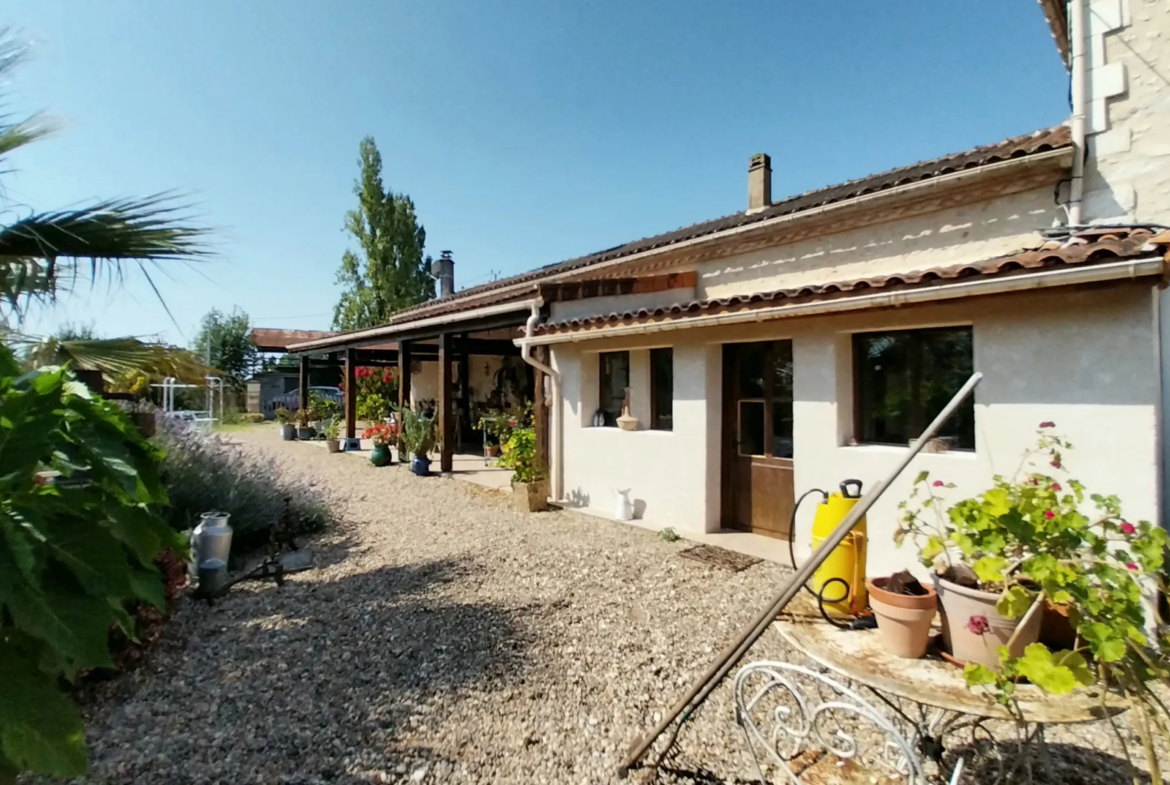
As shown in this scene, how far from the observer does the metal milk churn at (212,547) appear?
5.06 meters

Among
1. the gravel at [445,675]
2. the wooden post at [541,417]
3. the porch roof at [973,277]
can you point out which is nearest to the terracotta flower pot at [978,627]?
the gravel at [445,675]

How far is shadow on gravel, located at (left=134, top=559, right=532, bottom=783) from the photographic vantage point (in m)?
2.95

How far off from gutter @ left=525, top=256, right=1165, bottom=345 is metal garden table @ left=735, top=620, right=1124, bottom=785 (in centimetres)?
305

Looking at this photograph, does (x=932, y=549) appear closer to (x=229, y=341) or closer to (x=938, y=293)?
(x=938, y=293)

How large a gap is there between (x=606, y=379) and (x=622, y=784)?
6420 mm

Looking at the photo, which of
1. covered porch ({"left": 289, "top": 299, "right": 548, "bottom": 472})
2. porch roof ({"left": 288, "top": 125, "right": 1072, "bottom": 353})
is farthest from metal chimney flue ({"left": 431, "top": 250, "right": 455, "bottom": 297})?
porch roof ({"left": 288, "top": 125, "right": 1072, "bottom": 353})

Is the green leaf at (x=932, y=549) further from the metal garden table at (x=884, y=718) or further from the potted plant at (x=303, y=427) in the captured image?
the potted plant at (x=303, y=427)

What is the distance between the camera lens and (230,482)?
6.86 m

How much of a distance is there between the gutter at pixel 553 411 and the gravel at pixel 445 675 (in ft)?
8.28

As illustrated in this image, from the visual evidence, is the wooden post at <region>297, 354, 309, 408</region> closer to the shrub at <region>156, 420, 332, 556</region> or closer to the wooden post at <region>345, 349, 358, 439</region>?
the wooden post at <region>345, 349, 358, 439</region>

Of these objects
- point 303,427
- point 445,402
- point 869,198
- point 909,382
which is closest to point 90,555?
point 909,382

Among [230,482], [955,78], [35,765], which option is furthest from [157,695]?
[955,78]

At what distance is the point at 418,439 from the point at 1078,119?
38.2 feet

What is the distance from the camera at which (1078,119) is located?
5.43 meters
